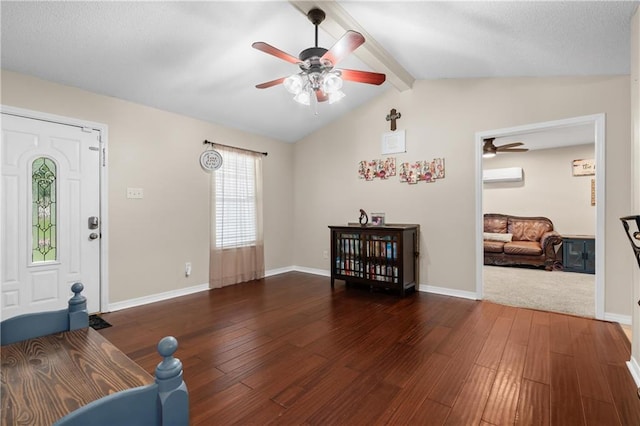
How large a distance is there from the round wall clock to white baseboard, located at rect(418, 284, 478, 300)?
329 centimetres

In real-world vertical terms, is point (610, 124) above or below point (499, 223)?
above

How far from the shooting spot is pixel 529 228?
241 inches

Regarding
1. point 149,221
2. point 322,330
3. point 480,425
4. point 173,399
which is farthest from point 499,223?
point 173,399

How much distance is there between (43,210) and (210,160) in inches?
73.2

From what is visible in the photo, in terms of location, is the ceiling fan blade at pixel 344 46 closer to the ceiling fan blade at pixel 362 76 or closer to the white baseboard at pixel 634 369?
the ceiling fan blade at pixel 362 76

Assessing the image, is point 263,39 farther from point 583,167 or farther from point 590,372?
point 583,167

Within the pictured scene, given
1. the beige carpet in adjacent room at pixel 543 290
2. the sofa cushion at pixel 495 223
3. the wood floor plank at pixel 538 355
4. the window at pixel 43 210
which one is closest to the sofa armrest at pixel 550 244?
the beige carpet in adjacent room at pixel 543 290

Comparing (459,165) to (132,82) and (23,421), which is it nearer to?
(132,82)

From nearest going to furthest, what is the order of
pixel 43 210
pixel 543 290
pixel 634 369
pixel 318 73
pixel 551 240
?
pixel 634 369 < pixel 318 73 < pixel 43 210 < pixel 543 290 < pixel 551 240

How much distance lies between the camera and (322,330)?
9.02ft

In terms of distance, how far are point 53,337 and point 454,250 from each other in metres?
3.81

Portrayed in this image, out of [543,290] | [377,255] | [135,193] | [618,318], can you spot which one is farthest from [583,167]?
[135,193]

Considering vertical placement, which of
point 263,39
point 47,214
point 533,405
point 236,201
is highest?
point 263,39

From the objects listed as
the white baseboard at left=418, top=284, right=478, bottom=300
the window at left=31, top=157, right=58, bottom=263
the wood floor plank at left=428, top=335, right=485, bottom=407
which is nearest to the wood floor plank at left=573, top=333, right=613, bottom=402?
the wood floor plank at left=428, top=335, right=485, bottom=407
